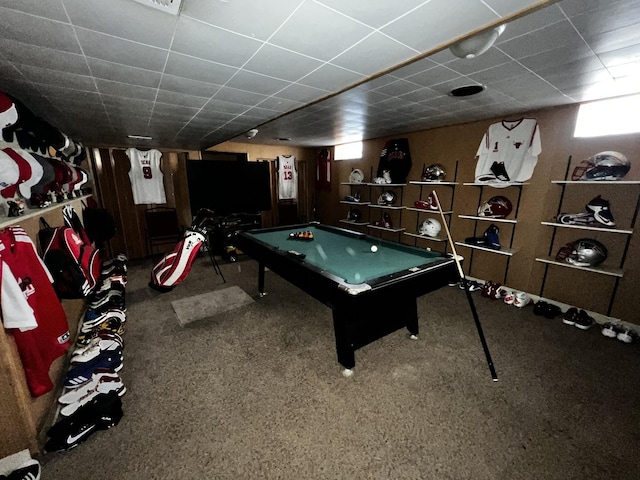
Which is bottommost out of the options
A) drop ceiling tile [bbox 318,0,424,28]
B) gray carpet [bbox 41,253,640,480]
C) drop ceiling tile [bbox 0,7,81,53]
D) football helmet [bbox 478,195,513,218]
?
gray carpet [bbox 41,253,640,480]

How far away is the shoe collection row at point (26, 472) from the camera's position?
1308 mm

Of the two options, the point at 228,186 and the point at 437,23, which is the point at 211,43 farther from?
the point at 228,186

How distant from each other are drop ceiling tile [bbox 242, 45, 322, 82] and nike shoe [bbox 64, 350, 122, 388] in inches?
104

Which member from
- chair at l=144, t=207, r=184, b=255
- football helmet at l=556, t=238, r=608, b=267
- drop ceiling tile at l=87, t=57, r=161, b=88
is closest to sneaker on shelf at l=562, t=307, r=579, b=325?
football helmet at l=556, t=238, r=608, b=267

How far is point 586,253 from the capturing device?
2.86 m

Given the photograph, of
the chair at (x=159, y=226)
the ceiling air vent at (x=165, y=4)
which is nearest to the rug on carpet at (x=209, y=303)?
the chair at (x=159, y=226)

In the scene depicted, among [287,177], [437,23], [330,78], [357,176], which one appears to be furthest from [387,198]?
[437,23]

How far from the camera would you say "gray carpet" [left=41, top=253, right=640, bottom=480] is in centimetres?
144

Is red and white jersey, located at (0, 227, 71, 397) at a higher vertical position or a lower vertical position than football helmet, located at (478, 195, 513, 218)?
lower

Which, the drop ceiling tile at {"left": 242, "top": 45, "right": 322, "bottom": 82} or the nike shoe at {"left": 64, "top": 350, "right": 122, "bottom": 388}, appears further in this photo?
the nike shoe at {"left": 64, "top": 350, "right": 122, "bottom": 388}

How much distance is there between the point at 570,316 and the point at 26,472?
4.71 meters

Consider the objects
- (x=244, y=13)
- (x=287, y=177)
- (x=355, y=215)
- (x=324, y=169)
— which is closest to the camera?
(x=244, y=13)

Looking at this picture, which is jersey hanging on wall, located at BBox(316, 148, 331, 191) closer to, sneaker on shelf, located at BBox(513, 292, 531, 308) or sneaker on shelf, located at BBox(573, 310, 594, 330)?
sneaker on shelf, located at BBox(513, 292, 531, 308)

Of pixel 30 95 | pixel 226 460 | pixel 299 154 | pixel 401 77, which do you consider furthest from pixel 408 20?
pixel 299 154
